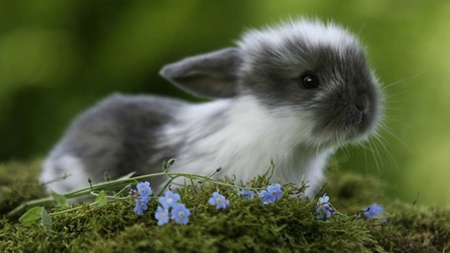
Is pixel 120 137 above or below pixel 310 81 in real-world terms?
below

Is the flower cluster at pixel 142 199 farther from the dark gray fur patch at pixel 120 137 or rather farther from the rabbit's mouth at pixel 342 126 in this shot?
the dark gray fur patch at pixel 120 137

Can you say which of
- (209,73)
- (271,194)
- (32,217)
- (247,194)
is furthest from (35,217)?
(209,73)

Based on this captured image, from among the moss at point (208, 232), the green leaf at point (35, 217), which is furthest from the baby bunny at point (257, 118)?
the green leaf at point (35, 217)

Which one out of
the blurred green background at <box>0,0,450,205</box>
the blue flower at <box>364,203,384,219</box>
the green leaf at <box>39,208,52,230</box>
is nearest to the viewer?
the green leaf at <box>39,208,52,230</box>

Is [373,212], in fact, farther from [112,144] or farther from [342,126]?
[112,144]

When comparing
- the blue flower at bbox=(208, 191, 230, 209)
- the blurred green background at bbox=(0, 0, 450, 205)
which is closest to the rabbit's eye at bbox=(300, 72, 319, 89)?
the blue flower at bbox=(208, 191, 230, 209)

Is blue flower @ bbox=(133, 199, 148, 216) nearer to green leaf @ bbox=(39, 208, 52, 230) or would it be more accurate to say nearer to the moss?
the moss
